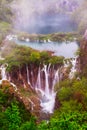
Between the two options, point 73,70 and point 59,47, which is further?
point 59,47

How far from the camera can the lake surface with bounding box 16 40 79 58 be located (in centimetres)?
6350

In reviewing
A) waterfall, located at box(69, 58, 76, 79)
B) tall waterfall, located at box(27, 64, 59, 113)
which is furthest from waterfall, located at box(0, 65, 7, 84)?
waterfall, located at box(69, 58, 76, 79)

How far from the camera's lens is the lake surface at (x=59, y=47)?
6350cm

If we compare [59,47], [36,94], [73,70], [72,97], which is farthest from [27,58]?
[59,47]

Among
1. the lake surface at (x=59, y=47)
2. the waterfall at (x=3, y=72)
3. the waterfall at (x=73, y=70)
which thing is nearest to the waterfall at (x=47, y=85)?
the waterfall at (x=73, y=70)

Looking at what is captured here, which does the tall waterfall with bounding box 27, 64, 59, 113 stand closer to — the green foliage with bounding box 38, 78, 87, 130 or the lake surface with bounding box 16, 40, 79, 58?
the green foliage with bounding box 38, 78, 87, 130

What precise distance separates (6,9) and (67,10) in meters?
15.9

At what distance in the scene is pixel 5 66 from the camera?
54344 millimetres

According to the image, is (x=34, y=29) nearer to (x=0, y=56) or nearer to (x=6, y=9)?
(x=6, y=9)

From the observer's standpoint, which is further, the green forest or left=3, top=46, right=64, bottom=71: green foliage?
left=3, top=46, right=64, bottom=71: green foliage

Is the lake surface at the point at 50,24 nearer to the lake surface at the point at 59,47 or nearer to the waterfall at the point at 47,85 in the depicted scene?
the lake surface at the point at 59,47

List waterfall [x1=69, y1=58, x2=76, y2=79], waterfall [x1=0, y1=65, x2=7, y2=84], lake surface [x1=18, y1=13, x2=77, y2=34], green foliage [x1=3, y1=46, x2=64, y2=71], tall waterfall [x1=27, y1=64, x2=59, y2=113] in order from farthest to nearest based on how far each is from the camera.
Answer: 1. lake surface [x1=18, y1=13, x2=77, y2=34]
2. green foliage [x1=3, y1=46, x2=64, y2=71]
3. waterfall [x1=0, y1=65, x2=7, y2=84]
4. tall waterfall [x1=27, y1=64, x2=59, y2=113]
5. waterfall [x1=69, y1=58, x2=76, y2=79]

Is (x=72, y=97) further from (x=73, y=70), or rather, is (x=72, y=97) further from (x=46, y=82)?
(x=46, y=82)

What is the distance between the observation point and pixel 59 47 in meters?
69.7
